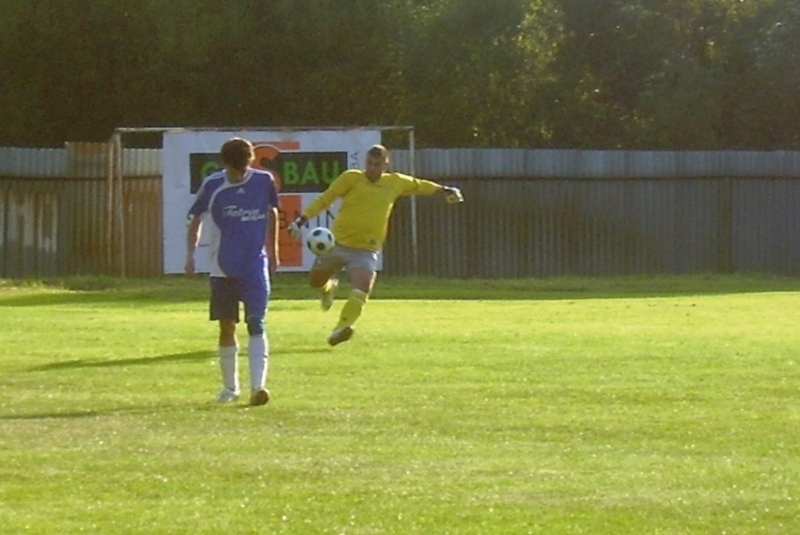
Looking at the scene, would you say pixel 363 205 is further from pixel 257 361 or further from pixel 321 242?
pixel 257 361

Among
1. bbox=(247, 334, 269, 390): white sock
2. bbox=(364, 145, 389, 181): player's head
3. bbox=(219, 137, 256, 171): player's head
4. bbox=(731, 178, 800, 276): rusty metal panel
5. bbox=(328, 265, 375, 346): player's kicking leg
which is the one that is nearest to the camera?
bbox=(247, 334, 269, 390): white sock

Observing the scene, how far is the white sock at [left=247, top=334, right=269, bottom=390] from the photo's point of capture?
11.4m

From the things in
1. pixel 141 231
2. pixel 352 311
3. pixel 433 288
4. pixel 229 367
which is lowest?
pixel 433 288

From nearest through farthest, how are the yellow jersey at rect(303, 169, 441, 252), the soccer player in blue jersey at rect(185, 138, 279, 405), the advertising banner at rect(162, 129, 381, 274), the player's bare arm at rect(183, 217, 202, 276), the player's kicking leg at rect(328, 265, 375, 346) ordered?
the soccer player in blue jersey at rect(185, 138, 279, 405) → the player's bare arm at rect(183, 217, 202, 276) → the player's kicking leg at rect(328, 265, 375, 346) → the yellow jersey at rect(303, 169, 441, 252) → the advertising banner at rect(162, 129, 381, 274)

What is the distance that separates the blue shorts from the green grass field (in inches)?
23.3

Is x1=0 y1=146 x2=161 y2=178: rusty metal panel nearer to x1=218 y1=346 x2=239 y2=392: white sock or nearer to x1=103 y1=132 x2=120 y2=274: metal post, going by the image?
x1=103 y1=132 x2=120 y2=274: metal post

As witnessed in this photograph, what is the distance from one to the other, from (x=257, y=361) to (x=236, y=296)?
51 centimetres

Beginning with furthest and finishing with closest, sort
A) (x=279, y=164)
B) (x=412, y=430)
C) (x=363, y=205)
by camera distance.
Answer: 1. (x=279, y=164)
2. (x=363, y=205)
3. (x=412, y=430)

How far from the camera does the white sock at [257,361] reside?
11.4m

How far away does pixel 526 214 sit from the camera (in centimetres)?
3120

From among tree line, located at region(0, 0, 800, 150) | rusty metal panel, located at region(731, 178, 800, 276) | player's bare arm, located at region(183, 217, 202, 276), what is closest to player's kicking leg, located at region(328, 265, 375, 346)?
player's bare arm, located at region(183, 217, 202, 276)

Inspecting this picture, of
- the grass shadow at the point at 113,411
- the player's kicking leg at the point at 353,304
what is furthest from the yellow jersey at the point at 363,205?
the grass shadow at the point at 113,411

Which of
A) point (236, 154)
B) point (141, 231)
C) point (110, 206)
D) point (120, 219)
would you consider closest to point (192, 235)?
point (236, 154)

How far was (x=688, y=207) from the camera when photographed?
3173 centimetres
